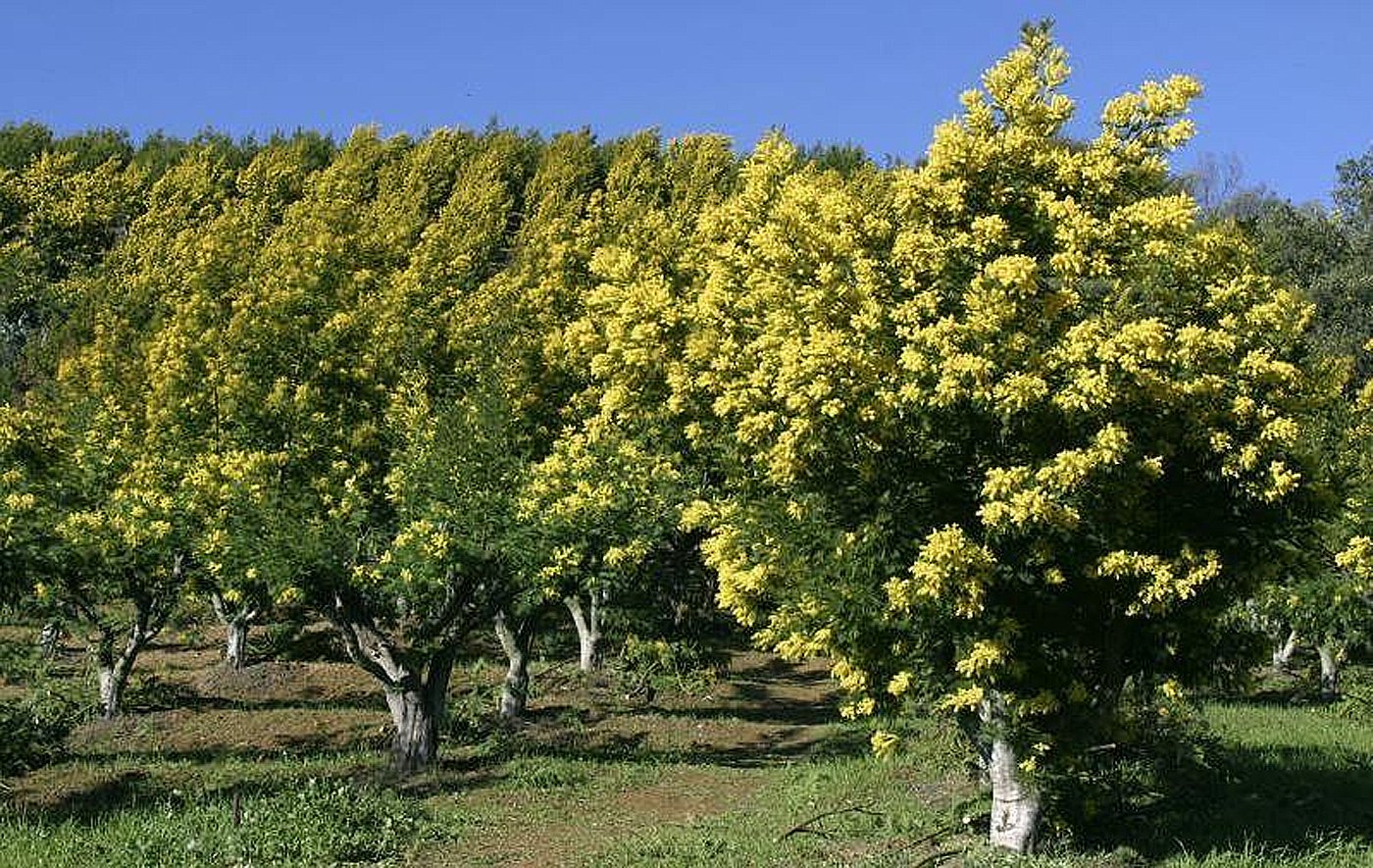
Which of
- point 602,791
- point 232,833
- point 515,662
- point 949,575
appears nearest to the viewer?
point 949,575

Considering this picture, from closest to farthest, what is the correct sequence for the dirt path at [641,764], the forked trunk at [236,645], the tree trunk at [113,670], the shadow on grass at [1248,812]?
the shadow on grass at [1248,812]
the dirt path at [641,764]
the tree trunk at [113,670]
the forked trunk at [236,645]

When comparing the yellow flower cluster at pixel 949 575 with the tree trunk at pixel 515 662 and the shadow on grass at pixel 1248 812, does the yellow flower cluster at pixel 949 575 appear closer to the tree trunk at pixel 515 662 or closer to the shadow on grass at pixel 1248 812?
the shadow on grass at pixel 1248 812

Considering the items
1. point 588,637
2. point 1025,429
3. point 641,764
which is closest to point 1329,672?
point 588,637

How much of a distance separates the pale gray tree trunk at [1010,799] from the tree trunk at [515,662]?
13.8 meters

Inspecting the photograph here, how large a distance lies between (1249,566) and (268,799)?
12624 millimetres

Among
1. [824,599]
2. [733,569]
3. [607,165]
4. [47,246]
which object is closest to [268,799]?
[733,569]

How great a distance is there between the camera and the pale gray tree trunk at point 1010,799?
13.5 m

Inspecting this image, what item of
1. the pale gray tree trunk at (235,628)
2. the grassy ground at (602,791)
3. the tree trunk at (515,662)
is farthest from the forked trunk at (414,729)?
the pale gray tree trunk at (235,628)

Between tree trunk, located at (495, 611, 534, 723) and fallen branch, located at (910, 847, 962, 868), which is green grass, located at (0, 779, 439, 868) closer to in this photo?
fallen branch, located at (910, 847, 962, 868)

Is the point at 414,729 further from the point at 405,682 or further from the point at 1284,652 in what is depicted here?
the point at 1284,652

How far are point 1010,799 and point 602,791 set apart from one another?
326 inches

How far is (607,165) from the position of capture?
7819 cm

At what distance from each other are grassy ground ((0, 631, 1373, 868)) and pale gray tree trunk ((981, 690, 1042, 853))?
402mm

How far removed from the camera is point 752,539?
14555mm
